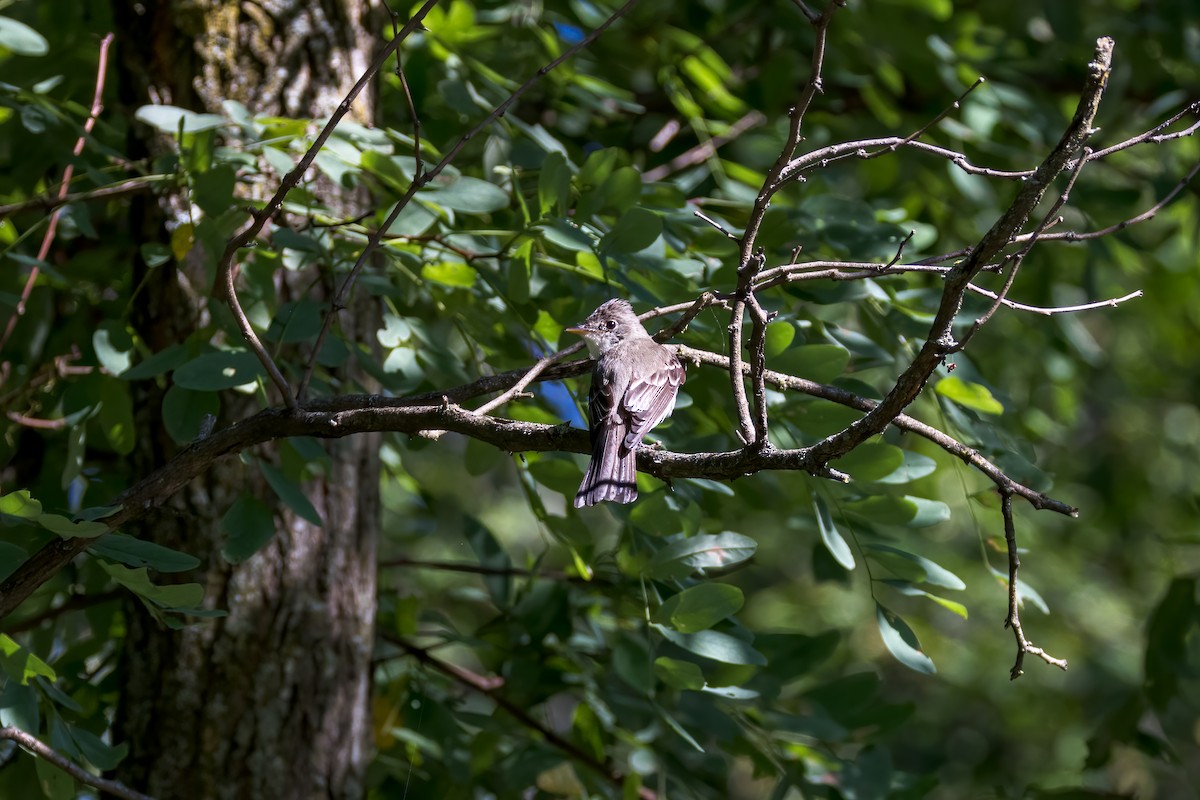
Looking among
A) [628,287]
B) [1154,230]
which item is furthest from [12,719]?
[1154,230]

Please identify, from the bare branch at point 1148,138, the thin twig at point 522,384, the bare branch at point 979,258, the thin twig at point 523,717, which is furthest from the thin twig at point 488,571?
the bare branch at point 1148,138

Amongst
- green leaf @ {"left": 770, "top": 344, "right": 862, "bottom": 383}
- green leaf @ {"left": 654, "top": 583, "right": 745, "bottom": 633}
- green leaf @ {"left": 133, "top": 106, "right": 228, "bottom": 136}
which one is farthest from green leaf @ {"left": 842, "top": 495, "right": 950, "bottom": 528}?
green leaf @ {"left": 133, "top": 106, "right": 228, "bottom": 136}

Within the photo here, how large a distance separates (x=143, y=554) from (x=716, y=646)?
4.05 feet

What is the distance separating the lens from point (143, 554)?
2154 millimetres

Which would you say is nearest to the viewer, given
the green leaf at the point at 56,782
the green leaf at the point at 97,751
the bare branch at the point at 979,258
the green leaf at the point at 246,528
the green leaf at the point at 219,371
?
the bare branch at the point at 979,258

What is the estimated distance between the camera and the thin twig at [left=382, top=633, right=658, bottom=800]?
3498 millimetres

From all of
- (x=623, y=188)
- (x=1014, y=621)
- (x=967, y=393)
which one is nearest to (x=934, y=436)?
(x=1014, y=621)

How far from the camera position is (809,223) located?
315cm

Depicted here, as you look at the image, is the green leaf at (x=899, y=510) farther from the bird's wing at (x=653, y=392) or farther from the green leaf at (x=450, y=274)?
the green leaf at (x=450, y=274)

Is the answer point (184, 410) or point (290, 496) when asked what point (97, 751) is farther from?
point (184, 410)

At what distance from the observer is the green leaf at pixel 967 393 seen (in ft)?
9.25

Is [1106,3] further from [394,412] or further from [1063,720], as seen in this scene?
[1063,720]

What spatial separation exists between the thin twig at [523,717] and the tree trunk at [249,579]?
1.18 feet

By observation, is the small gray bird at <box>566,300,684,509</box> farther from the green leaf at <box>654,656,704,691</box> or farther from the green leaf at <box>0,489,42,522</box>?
the green leaf at <box>0,489,42,522</box>
